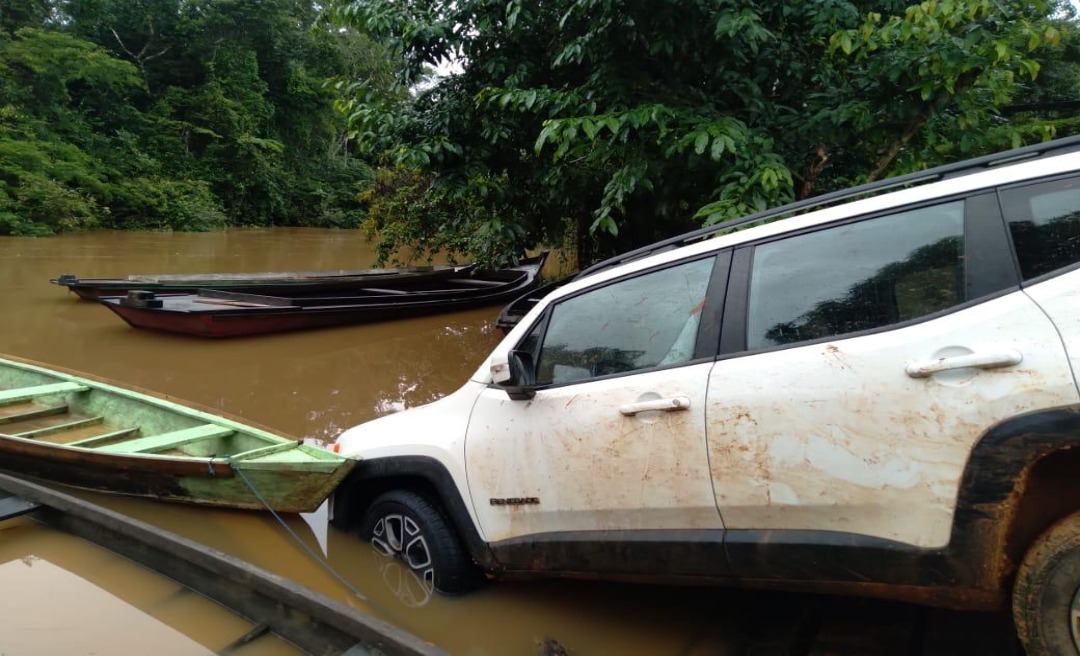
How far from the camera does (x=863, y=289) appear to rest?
82.4 inches

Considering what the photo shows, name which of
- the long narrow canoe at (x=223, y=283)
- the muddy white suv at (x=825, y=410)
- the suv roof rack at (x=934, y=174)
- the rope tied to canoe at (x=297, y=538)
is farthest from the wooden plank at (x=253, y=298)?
the suv roof rack at (x=934, y=174)

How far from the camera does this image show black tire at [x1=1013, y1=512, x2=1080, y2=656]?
171 centimetres

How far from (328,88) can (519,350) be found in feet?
18.5

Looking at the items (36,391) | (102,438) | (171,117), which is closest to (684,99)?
(102,438)

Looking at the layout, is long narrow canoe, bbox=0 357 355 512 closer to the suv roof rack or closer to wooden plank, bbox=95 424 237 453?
wooden plank, bbox=95 424 237 453

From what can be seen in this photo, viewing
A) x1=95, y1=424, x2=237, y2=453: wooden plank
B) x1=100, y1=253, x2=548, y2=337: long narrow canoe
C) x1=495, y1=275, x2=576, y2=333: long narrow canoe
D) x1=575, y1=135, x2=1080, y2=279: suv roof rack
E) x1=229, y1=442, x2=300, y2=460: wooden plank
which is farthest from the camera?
x1=100, y1=253, x2=548, y2=337: long narrow canoe

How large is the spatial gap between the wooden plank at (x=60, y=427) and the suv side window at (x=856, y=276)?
487 centimetres

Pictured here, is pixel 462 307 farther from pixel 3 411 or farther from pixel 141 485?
pixel 141 485

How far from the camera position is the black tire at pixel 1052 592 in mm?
1709

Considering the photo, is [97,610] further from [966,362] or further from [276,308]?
[276,308]

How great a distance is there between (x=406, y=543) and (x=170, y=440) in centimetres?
205

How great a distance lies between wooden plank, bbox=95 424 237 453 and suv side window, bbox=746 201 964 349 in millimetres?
3733

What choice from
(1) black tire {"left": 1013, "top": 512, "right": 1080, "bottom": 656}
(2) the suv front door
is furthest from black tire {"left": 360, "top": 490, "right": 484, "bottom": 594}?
(1) black tire {"left": 1013, "top": 512, "right": 1080, "bottom": 656}

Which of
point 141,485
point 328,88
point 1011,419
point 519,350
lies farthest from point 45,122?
point 1011,419
